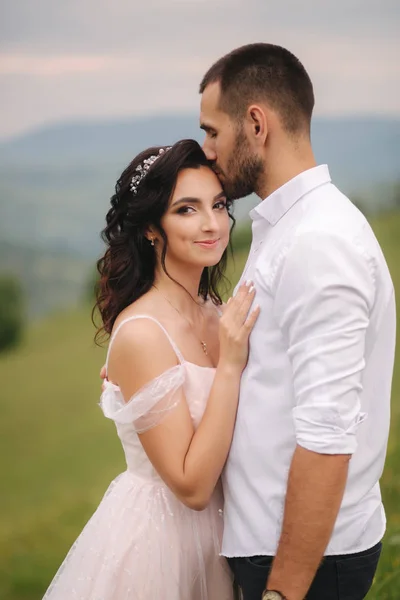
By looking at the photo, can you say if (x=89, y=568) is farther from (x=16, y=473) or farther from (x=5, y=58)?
(x=5, y=58)

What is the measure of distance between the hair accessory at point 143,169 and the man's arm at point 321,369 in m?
0.56

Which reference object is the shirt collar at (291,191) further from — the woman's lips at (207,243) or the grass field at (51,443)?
the grass field at (51,443)

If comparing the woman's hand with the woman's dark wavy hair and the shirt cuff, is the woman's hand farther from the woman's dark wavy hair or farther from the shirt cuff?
the woman's dark wavy hair

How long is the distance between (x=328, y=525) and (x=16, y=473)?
2.53 meters

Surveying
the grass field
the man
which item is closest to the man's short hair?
the man

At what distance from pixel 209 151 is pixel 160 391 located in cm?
50

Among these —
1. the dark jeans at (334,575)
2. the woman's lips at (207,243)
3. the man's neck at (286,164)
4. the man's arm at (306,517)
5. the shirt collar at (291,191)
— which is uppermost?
the man's neck at (286,164)

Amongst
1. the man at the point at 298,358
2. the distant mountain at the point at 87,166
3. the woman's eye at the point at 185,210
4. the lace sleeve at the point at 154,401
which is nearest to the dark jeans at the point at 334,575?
the man at the point at 298,358

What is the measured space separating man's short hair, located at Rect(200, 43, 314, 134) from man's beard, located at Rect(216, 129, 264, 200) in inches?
2.2

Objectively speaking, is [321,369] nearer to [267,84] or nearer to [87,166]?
[267,84]

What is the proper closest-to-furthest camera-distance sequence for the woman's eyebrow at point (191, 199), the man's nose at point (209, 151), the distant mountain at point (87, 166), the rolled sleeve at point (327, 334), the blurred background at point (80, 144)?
the rolled sleeve at point (327, 334)
the man's nose at point (209, 151)
the woman's eyebrow at point (191, 199)
the blurred background at point (80, 144)
the distant mountain at point (87, 166)

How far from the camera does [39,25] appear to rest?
3.47 metres

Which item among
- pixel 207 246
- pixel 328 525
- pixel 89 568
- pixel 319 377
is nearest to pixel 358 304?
pixel 319 377

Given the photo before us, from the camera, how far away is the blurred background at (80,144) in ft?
11.5
